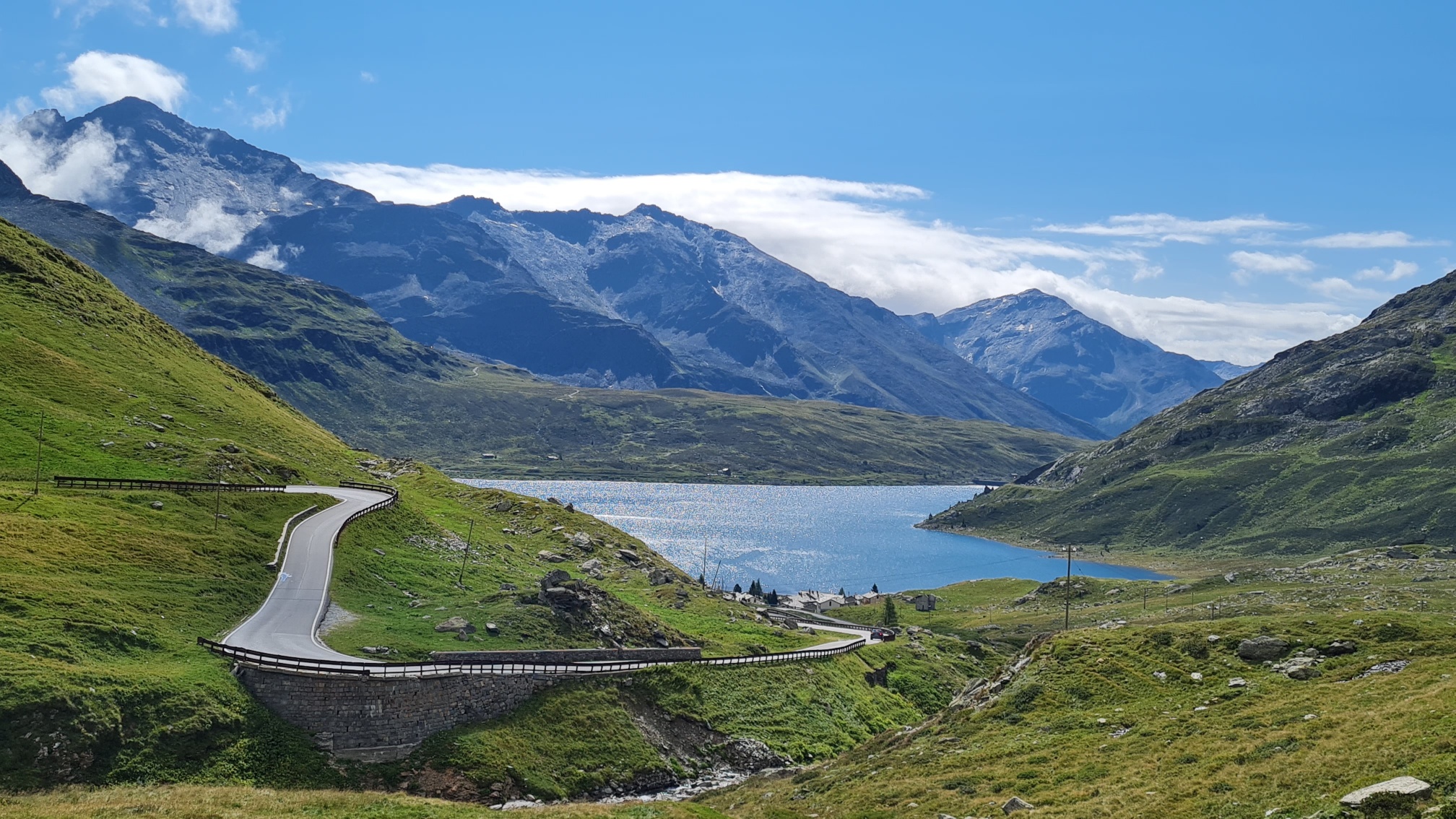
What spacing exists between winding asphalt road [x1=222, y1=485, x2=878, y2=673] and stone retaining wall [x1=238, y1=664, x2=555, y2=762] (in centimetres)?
217

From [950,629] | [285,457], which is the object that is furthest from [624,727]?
[950,629]

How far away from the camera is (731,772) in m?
64.9

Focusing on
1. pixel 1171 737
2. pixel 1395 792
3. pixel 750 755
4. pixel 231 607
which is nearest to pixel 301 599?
pixel 231 607

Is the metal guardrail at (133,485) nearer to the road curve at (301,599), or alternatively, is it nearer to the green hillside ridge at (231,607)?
the green hillside ridge at (231,607)

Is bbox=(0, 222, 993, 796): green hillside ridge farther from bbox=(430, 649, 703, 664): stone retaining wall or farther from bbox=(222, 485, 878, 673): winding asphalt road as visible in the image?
bbox=(430, 649, 703, 664): stone retaining wall

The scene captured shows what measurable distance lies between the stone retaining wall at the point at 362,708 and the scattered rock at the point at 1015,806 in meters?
31.5

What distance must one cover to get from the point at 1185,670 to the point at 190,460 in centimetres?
8554

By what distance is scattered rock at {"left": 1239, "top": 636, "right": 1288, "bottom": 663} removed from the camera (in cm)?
5158

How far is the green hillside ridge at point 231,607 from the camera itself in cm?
4572

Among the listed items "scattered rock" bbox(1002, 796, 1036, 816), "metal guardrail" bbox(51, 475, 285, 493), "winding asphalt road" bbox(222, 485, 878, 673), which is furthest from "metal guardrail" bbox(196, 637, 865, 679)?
"scattered rock" bbox(1002, 796, 1036, 816)

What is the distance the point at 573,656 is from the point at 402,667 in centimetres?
1616

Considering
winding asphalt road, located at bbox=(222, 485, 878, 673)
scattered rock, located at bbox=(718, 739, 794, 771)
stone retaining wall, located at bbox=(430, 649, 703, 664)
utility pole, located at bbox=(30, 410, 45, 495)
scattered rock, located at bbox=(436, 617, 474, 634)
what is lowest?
scattered rock, located at bbox=(718, 739, 794, 771)

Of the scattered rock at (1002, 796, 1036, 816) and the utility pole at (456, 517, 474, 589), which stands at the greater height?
the utility pole at (456, 517, 474, 589)

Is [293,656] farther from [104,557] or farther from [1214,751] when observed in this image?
[1214,751]
